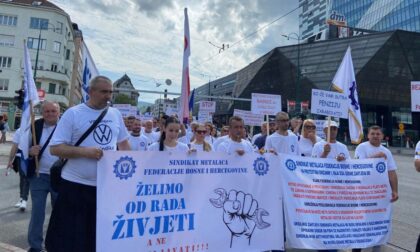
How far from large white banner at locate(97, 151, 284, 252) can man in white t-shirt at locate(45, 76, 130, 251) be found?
11 cm

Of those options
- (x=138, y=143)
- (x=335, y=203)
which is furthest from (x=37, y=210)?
(x=138, y=143)

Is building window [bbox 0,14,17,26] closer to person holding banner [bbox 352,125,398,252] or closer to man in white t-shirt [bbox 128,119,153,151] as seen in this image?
man in white t-shirt [bbox 128,119,153,151]

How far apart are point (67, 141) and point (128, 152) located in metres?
0.58

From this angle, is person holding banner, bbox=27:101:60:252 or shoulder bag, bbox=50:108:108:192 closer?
shoulder bag, bbox=50:108:108:192

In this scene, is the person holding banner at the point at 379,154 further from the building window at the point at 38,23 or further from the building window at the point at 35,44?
the building window at the point at 38,23

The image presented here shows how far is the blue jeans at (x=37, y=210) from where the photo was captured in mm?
4297

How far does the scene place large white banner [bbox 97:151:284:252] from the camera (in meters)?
3.50

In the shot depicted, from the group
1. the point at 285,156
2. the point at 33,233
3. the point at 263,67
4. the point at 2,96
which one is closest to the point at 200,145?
the point at 285,156

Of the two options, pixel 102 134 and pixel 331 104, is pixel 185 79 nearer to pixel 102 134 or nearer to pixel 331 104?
pixel 102 134

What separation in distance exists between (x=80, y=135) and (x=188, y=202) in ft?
Result: 4.32

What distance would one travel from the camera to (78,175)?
3379 mm

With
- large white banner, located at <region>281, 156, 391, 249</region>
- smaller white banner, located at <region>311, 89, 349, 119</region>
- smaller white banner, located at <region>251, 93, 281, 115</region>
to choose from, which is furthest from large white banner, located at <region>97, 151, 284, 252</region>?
smaller white banner, located at <region>251, 93, 281, 115</region>

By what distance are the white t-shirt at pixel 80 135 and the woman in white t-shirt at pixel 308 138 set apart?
4293 mm

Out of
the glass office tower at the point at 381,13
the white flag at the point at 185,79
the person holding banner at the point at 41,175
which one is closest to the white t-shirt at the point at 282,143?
the white flag at the point at 185,79
